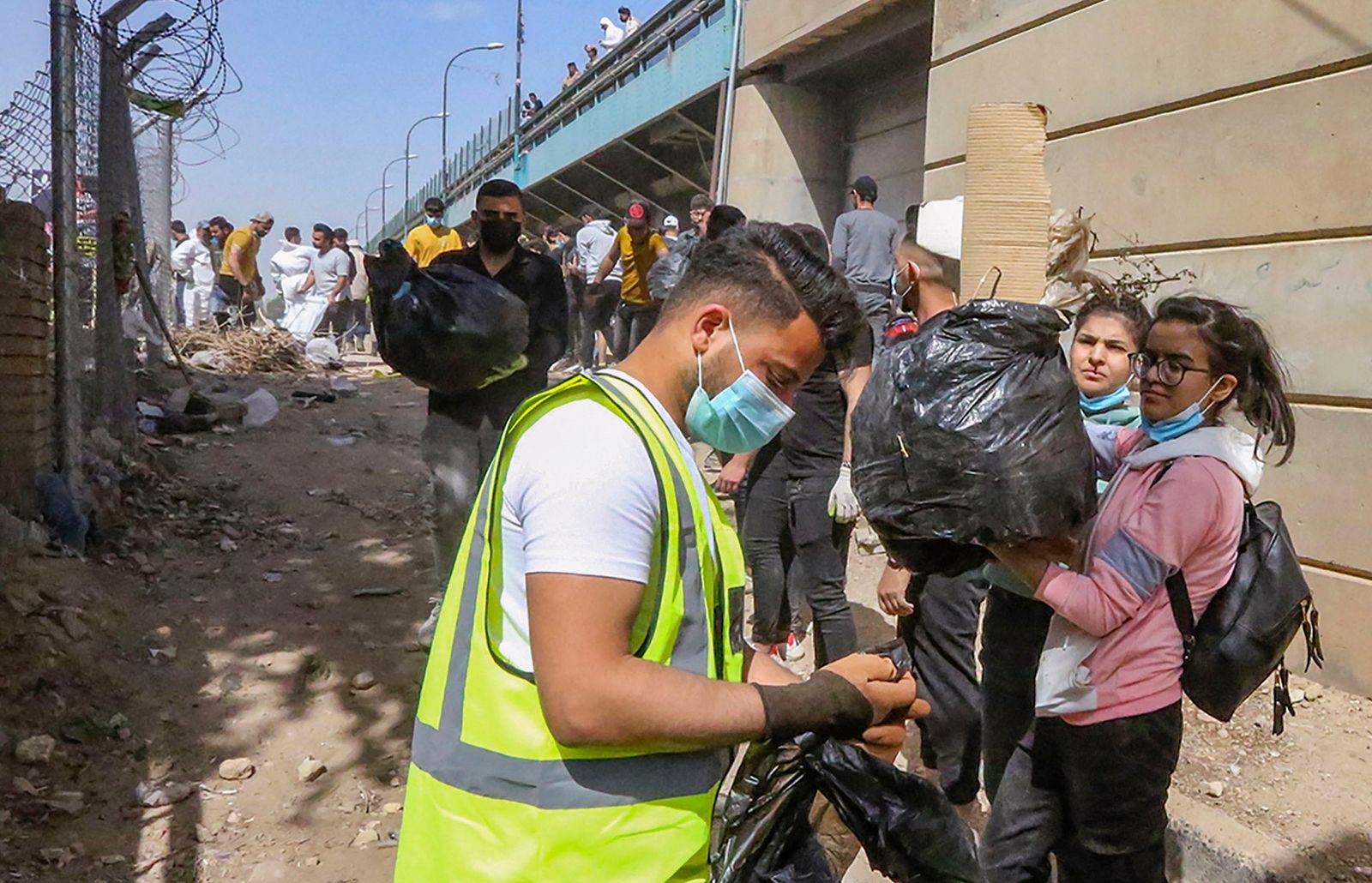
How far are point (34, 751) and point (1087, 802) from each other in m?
3.43

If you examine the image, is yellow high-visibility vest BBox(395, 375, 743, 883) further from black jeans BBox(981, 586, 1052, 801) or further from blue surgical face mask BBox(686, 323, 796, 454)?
black jeans BBox(981, 586, 1052, 801)

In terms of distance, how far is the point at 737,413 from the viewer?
1.63 metres

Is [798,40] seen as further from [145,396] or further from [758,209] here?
[145,396]

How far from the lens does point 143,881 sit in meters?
3.28

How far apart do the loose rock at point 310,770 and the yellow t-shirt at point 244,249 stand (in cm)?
1095

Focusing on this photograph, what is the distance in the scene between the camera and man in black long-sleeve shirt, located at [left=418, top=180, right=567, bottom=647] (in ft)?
14.0

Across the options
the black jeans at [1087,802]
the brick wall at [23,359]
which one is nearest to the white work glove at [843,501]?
the black jeans at [1087,802]

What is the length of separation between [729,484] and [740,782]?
273 cm

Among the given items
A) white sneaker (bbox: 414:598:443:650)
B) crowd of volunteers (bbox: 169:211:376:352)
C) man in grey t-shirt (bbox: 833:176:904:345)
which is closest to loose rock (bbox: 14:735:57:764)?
white sneaker (bbox: 414:598:443:650)

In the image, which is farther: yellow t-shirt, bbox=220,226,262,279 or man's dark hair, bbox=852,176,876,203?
yellow t-shirt, bbox=220,226,262,279

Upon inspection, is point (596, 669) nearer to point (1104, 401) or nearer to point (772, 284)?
point (772, 284)

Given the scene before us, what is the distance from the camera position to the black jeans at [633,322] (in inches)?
354

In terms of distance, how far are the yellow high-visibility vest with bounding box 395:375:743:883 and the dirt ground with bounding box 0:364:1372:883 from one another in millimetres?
2274

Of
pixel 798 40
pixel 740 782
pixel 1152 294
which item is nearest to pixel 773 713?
pixel 740 782
